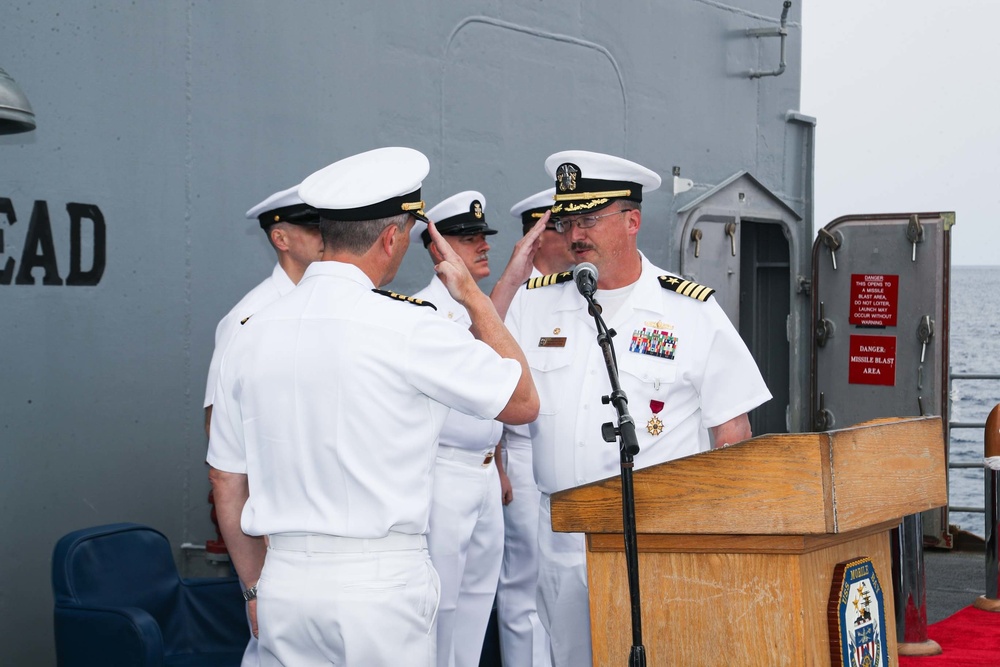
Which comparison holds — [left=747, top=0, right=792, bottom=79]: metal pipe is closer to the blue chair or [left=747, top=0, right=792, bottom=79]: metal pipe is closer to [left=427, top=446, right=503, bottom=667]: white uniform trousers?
[left=427, top=446, right=503, bottom=667]: white uniform trousers

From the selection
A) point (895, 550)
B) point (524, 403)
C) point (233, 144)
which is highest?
point (233, 144)

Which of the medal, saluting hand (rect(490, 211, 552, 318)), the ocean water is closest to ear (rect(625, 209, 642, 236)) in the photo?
saluting hand (rect(490, 211, 552, 318))

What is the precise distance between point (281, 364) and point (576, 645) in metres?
1.17

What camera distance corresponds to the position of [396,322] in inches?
86.7

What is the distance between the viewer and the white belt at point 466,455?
11.8 ft

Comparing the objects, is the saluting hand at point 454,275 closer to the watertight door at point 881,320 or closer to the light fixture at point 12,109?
the light fixture at point 12,109

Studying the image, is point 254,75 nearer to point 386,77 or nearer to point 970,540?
point 386,77

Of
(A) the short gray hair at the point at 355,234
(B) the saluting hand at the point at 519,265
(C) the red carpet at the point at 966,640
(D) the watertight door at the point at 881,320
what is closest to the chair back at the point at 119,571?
(B) the saluting hand at the point at 519,265

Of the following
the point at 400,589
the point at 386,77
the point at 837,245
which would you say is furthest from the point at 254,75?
the point at 837,245

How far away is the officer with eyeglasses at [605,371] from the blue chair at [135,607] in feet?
3.37

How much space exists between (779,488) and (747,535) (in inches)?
4.7

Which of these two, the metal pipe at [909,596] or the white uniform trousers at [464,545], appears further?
the metal pipe at [909,596]

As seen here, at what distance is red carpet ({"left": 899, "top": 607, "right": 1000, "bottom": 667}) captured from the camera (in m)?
4.31

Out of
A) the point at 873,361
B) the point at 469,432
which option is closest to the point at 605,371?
the point at 469,432
